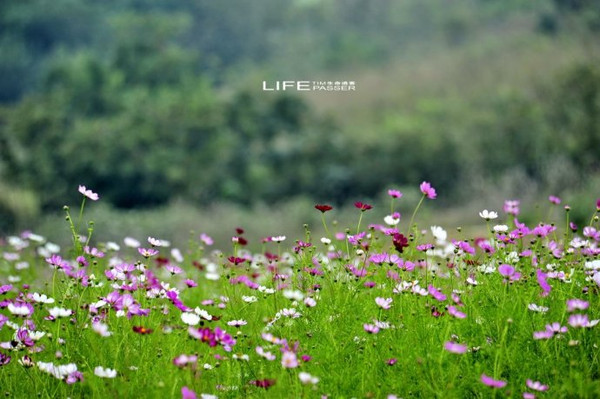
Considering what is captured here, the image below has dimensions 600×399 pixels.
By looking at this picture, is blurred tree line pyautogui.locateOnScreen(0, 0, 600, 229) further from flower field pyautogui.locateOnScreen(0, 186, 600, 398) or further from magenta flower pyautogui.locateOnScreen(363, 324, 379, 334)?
magenta flower pyautogui.locateOnScreen(363, 324, 379, 334)

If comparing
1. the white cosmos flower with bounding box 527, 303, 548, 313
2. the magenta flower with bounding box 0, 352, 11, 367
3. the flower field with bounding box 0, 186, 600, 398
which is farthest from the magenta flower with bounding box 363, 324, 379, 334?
the magenta flower with bounding box 0, 352, 11, 367

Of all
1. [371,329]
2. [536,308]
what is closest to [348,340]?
[371,329]

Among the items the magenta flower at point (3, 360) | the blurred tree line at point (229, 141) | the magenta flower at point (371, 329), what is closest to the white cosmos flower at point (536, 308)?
the magenta flower at point (371, 329)

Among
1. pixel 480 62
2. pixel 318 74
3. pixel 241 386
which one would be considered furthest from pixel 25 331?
pixel 318 74

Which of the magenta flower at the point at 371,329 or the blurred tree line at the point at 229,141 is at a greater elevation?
the magenta flower at the point at 371,329

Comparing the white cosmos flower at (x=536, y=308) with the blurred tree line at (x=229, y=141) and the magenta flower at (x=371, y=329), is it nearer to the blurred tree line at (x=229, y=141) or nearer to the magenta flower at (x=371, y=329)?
the magenta flower at (x=371, y=329)


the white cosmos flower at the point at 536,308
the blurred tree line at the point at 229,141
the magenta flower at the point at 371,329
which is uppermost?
the white cosmos flower at the point at 536,308

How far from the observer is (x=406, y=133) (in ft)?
42.7

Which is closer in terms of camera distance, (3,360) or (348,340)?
(3,360)

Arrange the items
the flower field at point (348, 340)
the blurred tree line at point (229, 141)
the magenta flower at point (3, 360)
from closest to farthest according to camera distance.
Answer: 1. the flower field at point (348, 340)
2. the magenta flower at point (3, 360)
3. the blurred tree line at point (229, 141)

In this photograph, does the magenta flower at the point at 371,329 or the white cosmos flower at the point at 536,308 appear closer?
the magenta flower at the point at 371,329

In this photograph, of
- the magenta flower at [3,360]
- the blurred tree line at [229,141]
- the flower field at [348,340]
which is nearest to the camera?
the flower field at [348,340]

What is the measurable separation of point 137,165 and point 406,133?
511cm

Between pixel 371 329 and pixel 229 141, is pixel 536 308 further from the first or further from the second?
pixel 229 141
